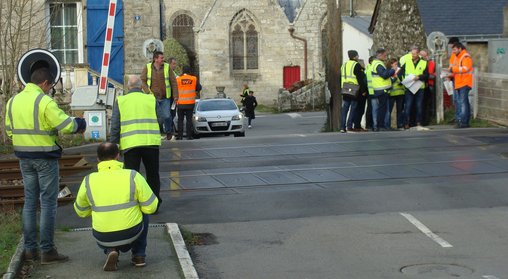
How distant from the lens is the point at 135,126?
1093 cm

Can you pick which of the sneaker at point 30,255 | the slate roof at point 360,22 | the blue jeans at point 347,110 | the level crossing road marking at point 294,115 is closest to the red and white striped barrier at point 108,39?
the blue jeans at point 347,110

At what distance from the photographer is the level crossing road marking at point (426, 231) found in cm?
988

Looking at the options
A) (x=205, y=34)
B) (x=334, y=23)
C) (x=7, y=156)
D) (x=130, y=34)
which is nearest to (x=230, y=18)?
(x=205, y=34)

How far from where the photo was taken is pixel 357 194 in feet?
40.5

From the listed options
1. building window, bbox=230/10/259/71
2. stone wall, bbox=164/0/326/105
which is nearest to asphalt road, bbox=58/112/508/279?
stone wall, bbox=164/0/326/105

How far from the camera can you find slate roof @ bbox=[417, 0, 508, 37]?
109 ft

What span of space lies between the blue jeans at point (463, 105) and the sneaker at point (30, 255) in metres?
12.4

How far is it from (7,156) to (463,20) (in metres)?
20.5

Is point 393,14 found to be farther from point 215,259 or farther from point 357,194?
point 215,259

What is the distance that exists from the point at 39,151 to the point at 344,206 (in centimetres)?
415

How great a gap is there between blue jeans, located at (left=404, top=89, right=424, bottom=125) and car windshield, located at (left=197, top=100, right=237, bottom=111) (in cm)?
955

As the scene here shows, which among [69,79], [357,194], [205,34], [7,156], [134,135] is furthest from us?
[205,34]

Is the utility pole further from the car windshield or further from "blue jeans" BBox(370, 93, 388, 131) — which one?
the car windshield

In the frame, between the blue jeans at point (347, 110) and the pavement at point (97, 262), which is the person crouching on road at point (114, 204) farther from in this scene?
the blue jeans at point (347, 110)
